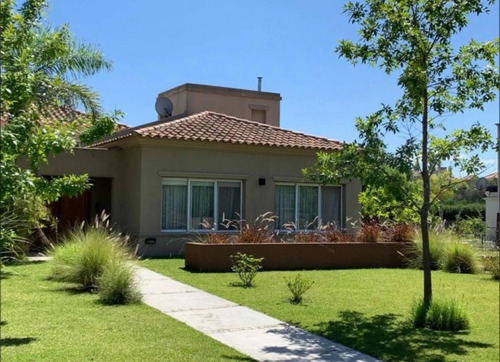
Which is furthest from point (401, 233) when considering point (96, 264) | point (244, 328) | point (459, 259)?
point (244, 328)

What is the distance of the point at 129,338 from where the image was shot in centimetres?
725

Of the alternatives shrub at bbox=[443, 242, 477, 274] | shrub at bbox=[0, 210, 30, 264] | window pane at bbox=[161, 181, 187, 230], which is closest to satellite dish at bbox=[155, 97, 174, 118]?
window pane at bbox=[161, 181, 187, 230]

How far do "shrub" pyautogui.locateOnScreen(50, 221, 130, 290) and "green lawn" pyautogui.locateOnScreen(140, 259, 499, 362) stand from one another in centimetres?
205

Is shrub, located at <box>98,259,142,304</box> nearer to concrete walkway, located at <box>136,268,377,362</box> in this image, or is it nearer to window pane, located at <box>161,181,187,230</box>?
concrete walkway, located at <box>136,268,377,362</box>

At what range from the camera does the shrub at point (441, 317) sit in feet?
27.2

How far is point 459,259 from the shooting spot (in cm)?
1569

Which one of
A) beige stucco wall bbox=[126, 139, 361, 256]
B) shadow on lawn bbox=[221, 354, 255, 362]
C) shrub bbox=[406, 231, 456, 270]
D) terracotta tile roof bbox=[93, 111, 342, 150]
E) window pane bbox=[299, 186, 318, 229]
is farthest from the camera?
window pane bbox=[299, 186, 318, 229]

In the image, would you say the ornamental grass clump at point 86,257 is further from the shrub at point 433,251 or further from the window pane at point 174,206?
the shrub at point 433,251

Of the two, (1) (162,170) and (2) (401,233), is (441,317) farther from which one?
(1) (162,170)

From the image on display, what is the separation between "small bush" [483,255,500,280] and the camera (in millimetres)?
14377

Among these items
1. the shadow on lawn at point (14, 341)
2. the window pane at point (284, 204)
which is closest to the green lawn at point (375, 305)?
the shadow on lawn at point (14, 341)

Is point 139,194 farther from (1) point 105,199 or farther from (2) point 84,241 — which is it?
(2) point 84,241

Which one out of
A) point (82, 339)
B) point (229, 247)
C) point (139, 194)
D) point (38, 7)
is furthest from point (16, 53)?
point (139, 194)

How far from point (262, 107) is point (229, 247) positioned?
16812 mm
